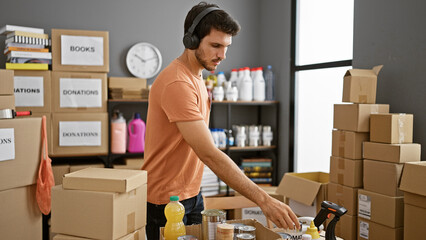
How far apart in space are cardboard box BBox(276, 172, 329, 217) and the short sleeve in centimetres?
146

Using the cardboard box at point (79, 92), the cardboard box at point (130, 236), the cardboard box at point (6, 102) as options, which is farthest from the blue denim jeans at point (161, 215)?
the cardboard box at point (79, 92)

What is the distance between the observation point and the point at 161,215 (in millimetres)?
1711

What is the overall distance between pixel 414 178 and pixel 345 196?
21.2 inches

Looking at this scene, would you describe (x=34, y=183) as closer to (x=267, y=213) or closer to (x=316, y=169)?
(x=267, y=213)

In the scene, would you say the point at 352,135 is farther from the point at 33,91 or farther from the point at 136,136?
the point at 33,91

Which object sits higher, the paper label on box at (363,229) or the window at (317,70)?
the window at (317,70)

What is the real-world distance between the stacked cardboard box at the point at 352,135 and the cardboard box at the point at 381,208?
0.26 ft

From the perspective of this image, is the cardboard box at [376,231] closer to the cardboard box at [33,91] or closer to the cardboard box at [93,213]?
the cardboard box at [93,213]

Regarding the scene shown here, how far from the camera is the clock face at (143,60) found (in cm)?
379

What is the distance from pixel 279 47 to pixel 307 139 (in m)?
0.97

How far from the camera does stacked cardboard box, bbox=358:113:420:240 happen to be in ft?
7.23

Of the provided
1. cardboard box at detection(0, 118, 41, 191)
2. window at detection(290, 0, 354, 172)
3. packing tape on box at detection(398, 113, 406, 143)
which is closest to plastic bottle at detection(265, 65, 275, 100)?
window at detection(290, 0, 354, 172)

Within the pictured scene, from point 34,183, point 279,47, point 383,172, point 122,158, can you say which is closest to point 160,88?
point 383,172

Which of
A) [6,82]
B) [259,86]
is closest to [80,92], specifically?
[6,82]
